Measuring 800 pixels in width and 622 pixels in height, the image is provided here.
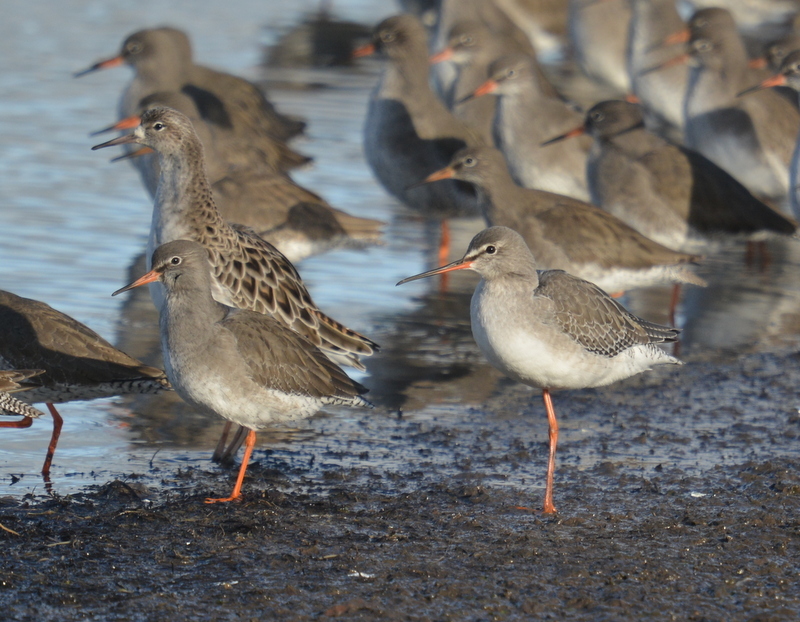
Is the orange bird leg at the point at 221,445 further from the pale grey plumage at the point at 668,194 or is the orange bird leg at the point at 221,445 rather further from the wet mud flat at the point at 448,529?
the pale grey plumage at the point at 668,194

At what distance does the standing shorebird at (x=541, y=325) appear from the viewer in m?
6.27

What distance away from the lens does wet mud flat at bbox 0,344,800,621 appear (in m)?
4.75

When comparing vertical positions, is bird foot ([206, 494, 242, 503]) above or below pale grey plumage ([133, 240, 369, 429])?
below

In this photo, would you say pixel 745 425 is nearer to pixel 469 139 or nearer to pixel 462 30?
pixel 469 139

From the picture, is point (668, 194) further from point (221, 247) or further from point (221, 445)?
point (221, 445)

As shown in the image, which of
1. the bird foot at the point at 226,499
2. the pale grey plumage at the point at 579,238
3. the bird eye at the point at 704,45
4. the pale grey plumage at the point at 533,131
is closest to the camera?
the bird foot at the point at 226,499

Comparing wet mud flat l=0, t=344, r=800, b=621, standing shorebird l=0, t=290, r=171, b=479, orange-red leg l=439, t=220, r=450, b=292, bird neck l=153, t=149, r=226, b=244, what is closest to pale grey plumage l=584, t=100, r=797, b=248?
orange-red leg l=439, t=220, r=450, b=292

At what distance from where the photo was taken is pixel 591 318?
21.8 ft

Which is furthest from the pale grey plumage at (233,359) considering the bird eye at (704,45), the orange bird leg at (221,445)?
the bird eye at (704,45)

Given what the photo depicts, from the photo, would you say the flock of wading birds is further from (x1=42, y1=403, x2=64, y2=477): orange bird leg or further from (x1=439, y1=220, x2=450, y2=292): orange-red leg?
(x1=439, y1=220, x2=450, y2=292): orange-red leg

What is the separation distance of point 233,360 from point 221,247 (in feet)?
5.41

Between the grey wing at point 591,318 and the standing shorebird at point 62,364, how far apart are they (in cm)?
202

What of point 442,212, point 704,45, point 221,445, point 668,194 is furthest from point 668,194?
point 221,445

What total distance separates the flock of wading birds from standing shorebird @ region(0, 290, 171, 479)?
10 millimetres
